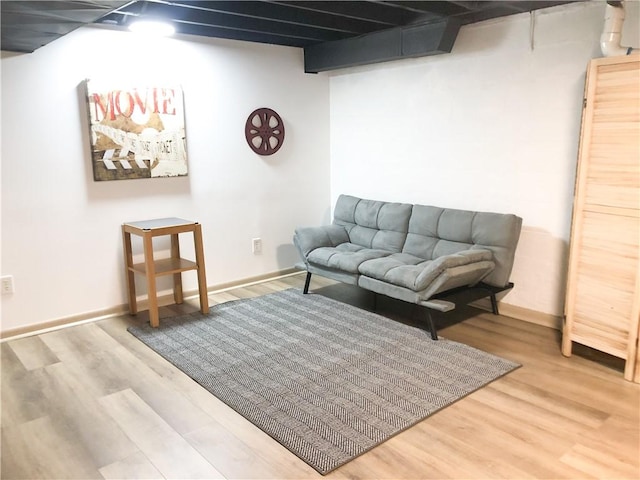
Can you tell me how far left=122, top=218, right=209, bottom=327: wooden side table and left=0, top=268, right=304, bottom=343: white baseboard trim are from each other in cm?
14

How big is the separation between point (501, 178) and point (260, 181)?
2049mm

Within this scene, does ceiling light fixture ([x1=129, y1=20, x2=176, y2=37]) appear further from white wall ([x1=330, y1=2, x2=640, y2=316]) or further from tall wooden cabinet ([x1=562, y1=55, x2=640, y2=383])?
tall wooden cabinet ([x1=562, y1=55, x2=640, y2=383])

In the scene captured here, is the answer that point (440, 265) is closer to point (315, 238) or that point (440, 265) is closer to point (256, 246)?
point (315, 238)

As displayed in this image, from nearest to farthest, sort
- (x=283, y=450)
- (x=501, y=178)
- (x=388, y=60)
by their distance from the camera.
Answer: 1. (x=283, y=450)
2. (x=501, y=178)
3. (x=388, y=60)

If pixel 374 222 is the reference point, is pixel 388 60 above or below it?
above

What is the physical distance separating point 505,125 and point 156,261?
276cm

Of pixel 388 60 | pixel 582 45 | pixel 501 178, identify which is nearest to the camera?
pixel 582 45

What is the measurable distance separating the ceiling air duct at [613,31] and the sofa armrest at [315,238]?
2291 millimetres

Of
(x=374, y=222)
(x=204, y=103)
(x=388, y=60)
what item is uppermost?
(x=388, y=60)

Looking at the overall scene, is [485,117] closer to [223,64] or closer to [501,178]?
[501,178]

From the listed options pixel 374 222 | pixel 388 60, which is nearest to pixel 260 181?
pixel 374 222

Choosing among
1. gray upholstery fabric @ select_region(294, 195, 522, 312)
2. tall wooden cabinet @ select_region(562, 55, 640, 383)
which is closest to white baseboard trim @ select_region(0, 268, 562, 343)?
gray upholstery fabric @ select_region(294, 195, 522, 312)

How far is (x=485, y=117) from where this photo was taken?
12.1 feet

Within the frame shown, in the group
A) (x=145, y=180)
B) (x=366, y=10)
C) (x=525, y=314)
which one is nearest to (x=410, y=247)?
(x=525, y=314)
